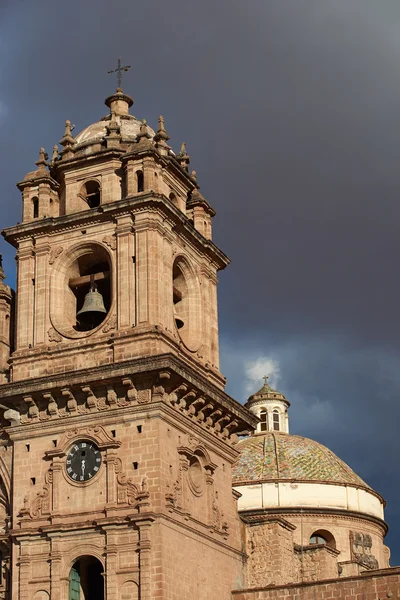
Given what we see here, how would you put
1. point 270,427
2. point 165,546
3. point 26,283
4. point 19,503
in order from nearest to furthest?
point 165,546 < point 19,503 < point 26,283 < point 270,427

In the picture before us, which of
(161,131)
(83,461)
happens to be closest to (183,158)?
(161,131)

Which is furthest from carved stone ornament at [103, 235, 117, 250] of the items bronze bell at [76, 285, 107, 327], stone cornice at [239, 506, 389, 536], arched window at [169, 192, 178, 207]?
stone cornice at [239, 506, 389, 536]

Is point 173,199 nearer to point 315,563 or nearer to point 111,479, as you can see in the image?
point 111,479

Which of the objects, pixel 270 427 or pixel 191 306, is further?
pixel 270 427

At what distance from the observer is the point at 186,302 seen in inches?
1443

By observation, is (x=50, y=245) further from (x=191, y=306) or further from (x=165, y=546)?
(x=165, y=546)

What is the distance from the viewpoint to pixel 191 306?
36.6 m

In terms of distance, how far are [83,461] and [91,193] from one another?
29.6 feet

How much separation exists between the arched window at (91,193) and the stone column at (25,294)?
90.1 inches

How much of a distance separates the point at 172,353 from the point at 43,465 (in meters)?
4.66

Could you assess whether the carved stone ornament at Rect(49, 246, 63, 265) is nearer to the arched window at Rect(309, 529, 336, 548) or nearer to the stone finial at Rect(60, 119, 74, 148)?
the stone finial at Rect(60, 119, 74, 148)

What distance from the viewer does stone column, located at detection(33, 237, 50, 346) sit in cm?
3484

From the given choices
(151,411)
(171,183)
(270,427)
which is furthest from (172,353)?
(270,427)

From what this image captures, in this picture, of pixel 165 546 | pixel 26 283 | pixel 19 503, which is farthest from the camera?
pixel 26 283
